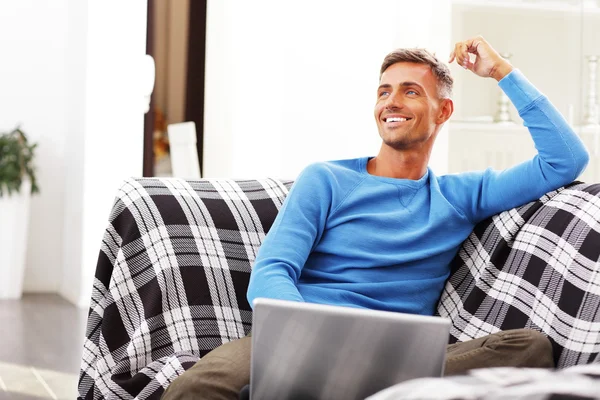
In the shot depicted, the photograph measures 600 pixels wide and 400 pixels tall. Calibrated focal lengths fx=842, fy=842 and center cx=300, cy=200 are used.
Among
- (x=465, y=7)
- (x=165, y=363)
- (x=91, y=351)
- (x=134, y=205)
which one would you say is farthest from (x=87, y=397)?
(x=465, y=7)

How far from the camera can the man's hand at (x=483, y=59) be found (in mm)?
1883

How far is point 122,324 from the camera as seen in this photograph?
5.78ft

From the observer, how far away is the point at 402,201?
5.92 feet

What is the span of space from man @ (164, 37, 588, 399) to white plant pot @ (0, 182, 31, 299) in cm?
382

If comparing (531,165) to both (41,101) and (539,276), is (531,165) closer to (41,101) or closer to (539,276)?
(539,276)

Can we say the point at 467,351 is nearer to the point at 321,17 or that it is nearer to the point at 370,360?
the point at 370,360

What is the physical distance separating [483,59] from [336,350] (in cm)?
101

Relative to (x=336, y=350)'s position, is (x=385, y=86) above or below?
above

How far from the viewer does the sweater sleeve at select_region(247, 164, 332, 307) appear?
5.07ft

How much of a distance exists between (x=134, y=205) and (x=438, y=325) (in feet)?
3.02

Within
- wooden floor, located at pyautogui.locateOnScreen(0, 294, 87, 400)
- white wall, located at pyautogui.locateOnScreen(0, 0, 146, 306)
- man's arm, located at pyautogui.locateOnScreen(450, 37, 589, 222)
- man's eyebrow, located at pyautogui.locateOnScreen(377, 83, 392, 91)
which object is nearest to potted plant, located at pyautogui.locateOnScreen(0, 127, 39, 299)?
wooden floor, located at pyautogui.locateOnScreen(0, 294, 87, 400)

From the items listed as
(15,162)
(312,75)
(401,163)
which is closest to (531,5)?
(312,75)

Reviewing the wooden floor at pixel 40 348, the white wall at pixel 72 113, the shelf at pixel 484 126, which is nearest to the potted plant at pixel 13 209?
the wooden floor at pixel 40 348

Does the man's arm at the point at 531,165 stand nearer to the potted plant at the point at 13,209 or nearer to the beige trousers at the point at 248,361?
the beige trousers at the point at 248,361
